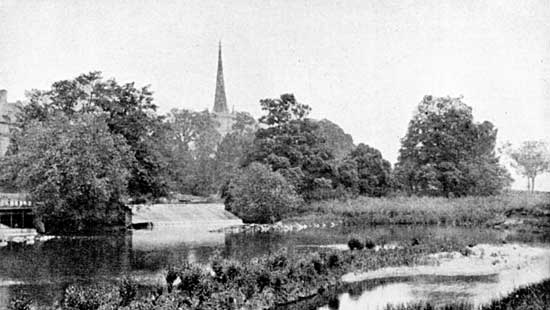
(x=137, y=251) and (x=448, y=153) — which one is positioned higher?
(x=448, y=153)

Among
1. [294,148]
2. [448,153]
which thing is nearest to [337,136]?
[448,153]

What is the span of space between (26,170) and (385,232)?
23620 millimetres

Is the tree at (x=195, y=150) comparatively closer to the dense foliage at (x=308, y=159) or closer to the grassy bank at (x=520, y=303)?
the dense foliage at (x=308, y=159)

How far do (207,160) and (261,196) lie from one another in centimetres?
2955

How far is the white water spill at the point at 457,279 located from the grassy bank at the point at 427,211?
19764 millimetres

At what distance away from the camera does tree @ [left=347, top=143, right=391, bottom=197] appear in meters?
65.3

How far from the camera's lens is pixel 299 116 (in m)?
66.3

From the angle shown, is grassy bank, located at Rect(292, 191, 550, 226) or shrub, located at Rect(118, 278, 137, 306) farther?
grassy bank, located at Rect(292, 191, 550, 226)

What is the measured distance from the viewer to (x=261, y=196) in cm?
5400

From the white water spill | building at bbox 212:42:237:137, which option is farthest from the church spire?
the white water spill

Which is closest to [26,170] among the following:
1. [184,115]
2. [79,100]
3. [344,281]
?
[79,100]

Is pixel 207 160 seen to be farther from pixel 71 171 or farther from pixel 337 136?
pixel 71 171

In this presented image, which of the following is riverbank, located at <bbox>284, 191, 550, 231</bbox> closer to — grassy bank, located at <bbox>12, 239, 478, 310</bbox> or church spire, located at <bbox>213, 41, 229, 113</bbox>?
grassy bank, located at <bbox>12, 239, 478, 310</bbox>

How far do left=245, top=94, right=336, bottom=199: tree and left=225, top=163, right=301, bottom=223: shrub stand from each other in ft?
13.7
